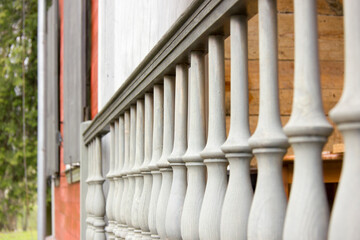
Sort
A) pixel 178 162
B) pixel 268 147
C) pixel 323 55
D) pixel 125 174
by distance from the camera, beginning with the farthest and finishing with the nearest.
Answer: pixel 323 55 → pixel 125 174 → pixel 178 162 → pixel 268 147

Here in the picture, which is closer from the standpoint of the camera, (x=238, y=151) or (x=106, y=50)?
(x=238, y=151)

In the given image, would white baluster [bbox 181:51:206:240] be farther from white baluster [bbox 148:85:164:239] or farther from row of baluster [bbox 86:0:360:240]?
white baluster [bbox 148:85:164:239]

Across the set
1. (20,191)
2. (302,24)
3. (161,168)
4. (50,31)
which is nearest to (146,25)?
(161,168)

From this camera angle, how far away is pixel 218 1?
102 cm

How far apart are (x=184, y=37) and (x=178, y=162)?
0.27 metres

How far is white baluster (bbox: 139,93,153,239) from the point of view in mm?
1644

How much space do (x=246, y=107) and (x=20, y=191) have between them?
12.1 metres

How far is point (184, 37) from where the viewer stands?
126 centimetres

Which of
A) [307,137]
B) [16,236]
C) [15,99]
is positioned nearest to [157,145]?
[307,137]

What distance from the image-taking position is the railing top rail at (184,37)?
1002 millimetres

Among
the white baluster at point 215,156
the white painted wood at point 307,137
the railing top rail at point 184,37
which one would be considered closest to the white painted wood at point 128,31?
the railing top rail at point 184,37

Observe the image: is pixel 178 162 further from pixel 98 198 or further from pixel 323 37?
pixel 323 37

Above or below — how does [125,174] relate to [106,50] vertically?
below

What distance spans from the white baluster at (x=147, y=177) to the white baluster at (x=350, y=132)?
1.05 meters
